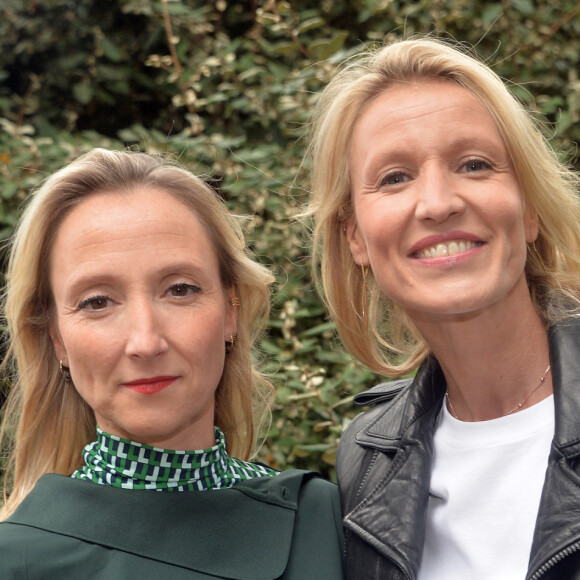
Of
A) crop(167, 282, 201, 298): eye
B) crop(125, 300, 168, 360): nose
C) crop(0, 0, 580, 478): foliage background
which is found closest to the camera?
crop(125, 300, 168, 360): nose

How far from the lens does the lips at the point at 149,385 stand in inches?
79.1

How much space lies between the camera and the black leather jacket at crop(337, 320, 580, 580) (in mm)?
1894

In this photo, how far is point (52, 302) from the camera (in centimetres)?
221

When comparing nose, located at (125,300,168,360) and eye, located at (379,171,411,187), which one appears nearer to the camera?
nose, located at (125,300,168,360)

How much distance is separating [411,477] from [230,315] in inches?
23.7

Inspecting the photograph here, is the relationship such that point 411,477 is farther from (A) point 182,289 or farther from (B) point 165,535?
(A) point 182,289

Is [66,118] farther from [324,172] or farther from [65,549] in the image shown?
[65,549]

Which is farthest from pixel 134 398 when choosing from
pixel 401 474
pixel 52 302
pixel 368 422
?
pixel 368 422

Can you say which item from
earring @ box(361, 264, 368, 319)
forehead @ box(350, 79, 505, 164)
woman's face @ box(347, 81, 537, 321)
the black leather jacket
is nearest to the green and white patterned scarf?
the black leather jacket

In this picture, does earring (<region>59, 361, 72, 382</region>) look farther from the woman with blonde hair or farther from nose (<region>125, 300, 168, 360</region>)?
nose (<region>125, 300, 168, 360</region>)

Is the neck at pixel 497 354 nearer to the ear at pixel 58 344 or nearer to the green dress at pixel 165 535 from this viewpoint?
the green dress at pixel 165 535

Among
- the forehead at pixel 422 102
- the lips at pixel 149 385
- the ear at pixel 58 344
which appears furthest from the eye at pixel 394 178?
the ear at pixel 58 344

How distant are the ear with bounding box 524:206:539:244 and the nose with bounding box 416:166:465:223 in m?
0.27

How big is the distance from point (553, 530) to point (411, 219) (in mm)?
768
